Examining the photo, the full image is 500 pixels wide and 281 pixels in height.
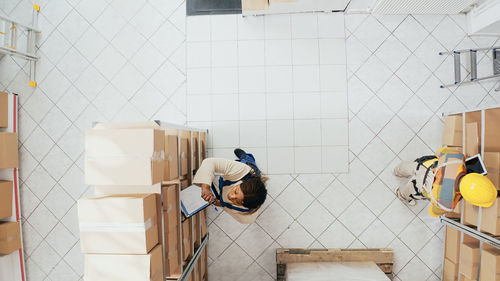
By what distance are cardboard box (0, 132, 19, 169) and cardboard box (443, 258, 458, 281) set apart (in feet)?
15.0

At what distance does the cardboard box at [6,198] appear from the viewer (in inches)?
115

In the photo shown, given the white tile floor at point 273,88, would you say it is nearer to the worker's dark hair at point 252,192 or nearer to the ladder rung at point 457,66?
the worker's dark hair at point 252,192

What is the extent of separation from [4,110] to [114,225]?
7.83ft

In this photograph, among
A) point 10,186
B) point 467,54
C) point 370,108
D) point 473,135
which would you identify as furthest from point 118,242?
point 467,54

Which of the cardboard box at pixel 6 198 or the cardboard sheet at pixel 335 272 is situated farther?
the cardboard box at pixel 6 198

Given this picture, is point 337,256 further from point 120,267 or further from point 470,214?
point 120,267

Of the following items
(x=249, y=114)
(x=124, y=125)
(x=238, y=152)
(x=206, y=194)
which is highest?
(x=249, y=114)

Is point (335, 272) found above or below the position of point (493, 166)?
below

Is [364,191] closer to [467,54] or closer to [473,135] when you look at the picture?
[473,135]

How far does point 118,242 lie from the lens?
1.64m

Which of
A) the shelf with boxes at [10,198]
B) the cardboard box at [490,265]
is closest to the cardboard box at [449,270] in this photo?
the cardboard box at [490,265]

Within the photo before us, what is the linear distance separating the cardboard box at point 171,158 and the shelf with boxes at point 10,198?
213cm

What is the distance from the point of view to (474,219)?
242 cm

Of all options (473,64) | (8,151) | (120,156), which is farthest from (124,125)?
(473,64)
